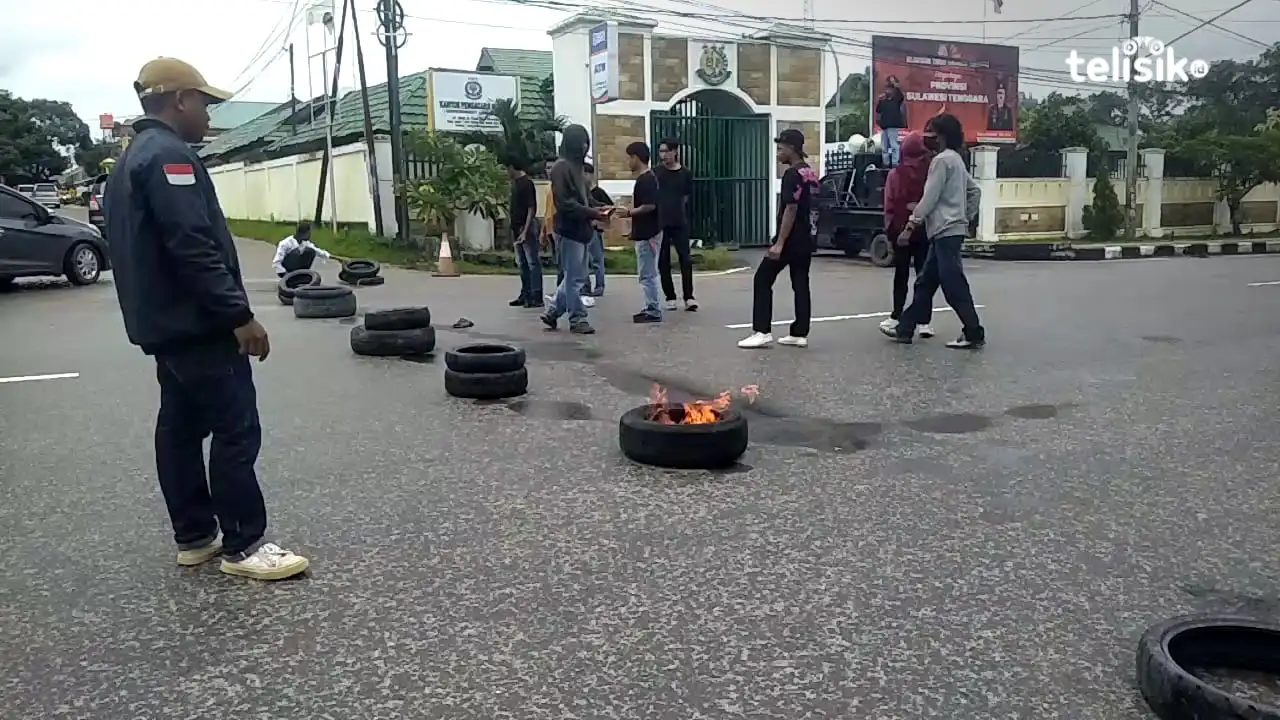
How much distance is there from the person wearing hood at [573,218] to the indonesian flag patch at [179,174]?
6138 mm

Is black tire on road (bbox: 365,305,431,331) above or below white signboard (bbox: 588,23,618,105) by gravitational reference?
A: below

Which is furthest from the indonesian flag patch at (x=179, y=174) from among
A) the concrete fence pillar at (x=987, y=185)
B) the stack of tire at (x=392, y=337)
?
the concrete fence pillar at (x=987, y=185)

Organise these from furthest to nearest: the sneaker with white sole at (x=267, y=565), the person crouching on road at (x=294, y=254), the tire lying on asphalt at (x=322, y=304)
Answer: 1. the person crouching on road at (x=294, y=254)
2. the tire lying on asphalt at (x=322, y=304)
3. the sneaker with white sole at (x=267, y=565)

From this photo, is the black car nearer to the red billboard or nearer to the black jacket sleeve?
the black jacket sleeve

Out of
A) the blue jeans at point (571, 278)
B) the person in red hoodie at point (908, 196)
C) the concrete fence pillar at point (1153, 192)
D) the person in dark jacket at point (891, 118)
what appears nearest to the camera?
the person in red hoodie at point (908, 196)

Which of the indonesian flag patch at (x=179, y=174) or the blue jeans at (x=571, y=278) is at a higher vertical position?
the indonesian flag patch at (x=179, y=174)

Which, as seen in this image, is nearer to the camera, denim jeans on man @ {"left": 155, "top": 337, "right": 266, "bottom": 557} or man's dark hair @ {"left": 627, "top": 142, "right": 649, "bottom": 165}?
denim jeans on man @ {"left": 155, "top": 337, "right": 266, "bottom": 557}

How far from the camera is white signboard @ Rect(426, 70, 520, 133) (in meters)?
22.1

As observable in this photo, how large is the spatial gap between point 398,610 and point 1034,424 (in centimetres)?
407

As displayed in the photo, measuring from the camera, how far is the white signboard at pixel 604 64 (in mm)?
18969

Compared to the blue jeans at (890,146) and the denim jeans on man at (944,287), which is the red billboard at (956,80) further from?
the denim jeans on man at (944,287)

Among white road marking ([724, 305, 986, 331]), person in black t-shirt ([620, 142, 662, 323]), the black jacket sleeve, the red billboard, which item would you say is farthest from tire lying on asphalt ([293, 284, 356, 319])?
the red billboard

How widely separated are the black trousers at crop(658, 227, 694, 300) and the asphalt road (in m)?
3.30

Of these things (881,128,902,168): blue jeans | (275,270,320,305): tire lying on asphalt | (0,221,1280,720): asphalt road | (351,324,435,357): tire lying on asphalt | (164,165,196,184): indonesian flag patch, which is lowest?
(0,221,1280,720): asphalt road
